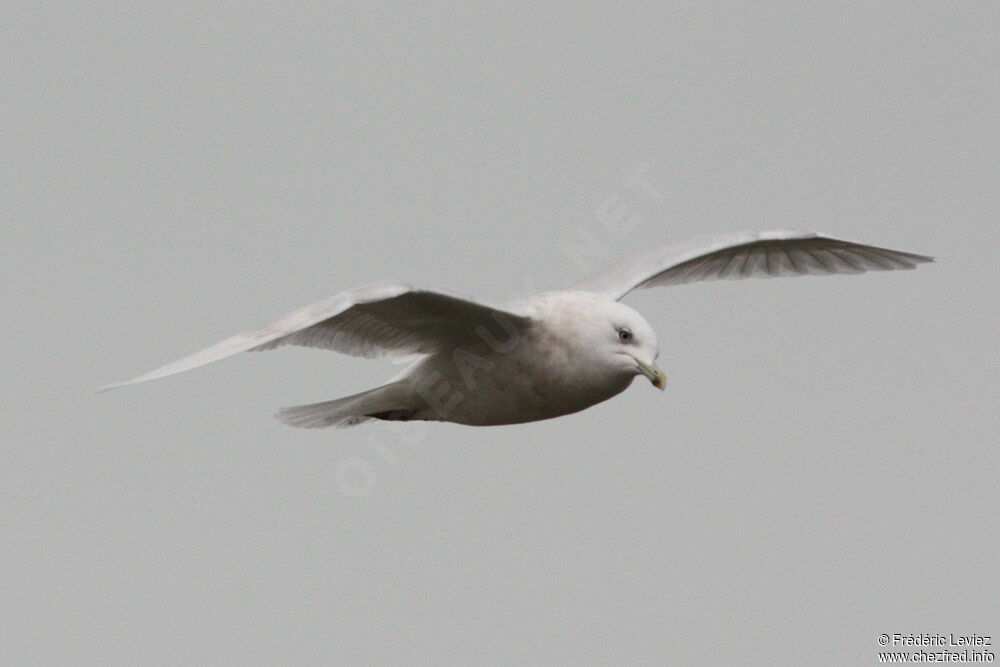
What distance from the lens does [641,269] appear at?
974cm

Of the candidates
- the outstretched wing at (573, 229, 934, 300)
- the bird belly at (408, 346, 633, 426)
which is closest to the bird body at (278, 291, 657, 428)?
the bird belly at (408, 346, 633, 426)

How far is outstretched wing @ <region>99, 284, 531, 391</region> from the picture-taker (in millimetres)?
7539

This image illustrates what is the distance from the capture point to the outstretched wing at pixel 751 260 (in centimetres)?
976

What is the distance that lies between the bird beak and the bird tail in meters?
1.52

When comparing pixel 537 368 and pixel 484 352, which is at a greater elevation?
pixel 484 352

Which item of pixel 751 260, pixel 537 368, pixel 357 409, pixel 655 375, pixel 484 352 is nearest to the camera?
pixel 655 375

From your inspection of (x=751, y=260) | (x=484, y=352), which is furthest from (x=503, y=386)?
(x=751, y=260)

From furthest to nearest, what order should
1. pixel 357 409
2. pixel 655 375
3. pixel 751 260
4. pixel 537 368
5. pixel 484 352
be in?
pixel 751 260 → pixel 357 409 → pixel 484 352 → pixel 537 368 → pixel 655 375

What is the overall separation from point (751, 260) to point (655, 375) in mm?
2353

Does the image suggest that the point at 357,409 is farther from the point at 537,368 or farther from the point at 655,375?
the point at 655,375

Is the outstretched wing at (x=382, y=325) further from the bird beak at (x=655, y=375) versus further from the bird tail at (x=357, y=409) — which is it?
the bird beak at (x=655, y=375)

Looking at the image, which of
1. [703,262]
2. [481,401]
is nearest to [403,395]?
[481,401]

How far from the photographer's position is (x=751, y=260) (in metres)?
10.4

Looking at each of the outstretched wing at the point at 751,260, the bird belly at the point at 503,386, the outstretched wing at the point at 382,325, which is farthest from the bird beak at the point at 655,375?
the outstretched wing at the point at 751,260
